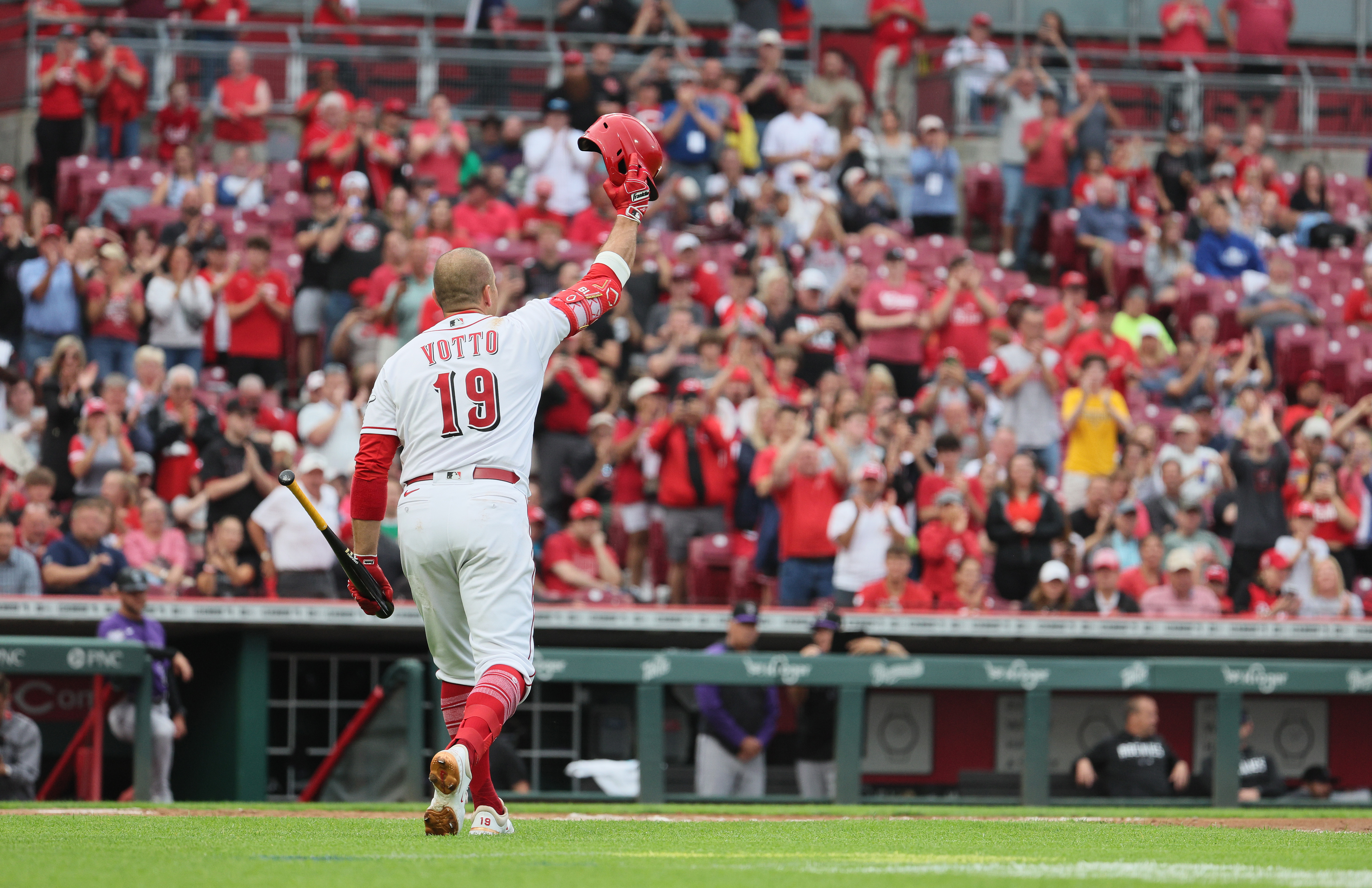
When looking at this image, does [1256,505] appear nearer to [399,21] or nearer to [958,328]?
[958,328]

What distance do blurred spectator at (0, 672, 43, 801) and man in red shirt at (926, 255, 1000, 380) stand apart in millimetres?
8219

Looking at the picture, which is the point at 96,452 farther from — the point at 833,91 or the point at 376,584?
the point at 833,91

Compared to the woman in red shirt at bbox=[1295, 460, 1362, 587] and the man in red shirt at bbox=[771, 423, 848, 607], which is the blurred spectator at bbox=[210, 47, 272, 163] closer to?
the man in red shirt at bbox=[771, 423, 848, 607]

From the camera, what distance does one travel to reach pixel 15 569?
38.4 ft

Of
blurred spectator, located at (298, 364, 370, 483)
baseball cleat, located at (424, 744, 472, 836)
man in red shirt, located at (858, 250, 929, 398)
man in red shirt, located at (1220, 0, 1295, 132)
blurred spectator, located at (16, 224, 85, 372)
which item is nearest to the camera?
baseball cleat, located at (424, 744, 472, 836)

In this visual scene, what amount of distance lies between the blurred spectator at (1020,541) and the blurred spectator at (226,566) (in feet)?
15.6

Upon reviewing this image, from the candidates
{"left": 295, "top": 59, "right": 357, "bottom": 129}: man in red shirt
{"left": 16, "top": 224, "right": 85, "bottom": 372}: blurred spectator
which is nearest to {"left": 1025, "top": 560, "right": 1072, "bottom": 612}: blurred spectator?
{"left": 16, "top": 224, "right": 85, "bottom": 372}: blurred spectator

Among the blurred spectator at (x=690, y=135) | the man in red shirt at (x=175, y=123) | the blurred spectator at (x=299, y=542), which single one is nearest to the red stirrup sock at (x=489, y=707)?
the blurred spectator at (x=299, y=542)

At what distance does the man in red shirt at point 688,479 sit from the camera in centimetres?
1363

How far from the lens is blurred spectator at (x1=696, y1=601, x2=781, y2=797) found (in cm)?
1153

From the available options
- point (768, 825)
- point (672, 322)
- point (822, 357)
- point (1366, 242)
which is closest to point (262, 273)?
point (672, 322)

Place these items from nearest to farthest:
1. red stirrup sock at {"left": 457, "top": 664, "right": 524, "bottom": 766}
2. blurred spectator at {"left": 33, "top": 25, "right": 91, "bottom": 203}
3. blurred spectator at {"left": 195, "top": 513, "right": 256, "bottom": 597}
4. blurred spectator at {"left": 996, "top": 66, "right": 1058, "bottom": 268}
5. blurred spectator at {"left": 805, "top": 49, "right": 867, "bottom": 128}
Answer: red stirrup sock at {"left": 457, "top": 664, "right": 524, "bottom": 766}, blurred spectator at {"left": 195, "top": 513, "right": 256, "bottom": 597}, blurred spectator at {"left": 33, "top": 25, "right": 91, "bottom": 203}, blurred spectator at {"left": 996, "top": 66, "right": 1058, "bottom": 268}, blurred spectator at {"left": 805, "top": 49, "right": 867, "bottom": 128}

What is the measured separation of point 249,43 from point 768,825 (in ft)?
45.5

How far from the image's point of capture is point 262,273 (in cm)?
1525
